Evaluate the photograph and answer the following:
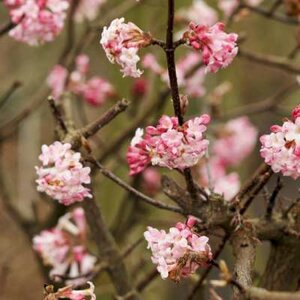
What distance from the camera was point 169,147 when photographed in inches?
60.1

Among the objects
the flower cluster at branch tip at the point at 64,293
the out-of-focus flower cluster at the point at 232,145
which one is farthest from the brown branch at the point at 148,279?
the out-of-focus flower cluster at the point at 232,145

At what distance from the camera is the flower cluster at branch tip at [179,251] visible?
1460 millimetres

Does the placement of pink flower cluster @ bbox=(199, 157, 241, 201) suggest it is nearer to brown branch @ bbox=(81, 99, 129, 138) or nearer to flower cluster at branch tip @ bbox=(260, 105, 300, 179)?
brown branch @ bbox=(81, 99, 129, 138)

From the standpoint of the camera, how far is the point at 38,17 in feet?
7.23

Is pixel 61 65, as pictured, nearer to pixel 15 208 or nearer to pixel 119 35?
pixel 15 208

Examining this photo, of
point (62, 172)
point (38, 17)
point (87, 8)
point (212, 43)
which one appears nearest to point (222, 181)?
point (87, 8)

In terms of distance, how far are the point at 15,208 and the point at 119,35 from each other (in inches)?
76.8

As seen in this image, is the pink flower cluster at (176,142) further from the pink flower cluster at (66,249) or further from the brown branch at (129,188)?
the pink flower cluster at (66,249)

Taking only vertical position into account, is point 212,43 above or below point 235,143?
below

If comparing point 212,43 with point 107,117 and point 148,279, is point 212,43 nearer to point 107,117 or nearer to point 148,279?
point 107,117

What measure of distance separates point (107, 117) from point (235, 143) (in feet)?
7.10

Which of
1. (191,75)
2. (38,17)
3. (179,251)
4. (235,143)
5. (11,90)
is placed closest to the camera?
(179,251)

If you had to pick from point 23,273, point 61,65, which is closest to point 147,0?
point 61,65

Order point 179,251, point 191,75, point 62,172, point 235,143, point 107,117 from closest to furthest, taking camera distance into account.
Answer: point 179,251, point 62,172, point 107,117, point 191,75, point 235,143
